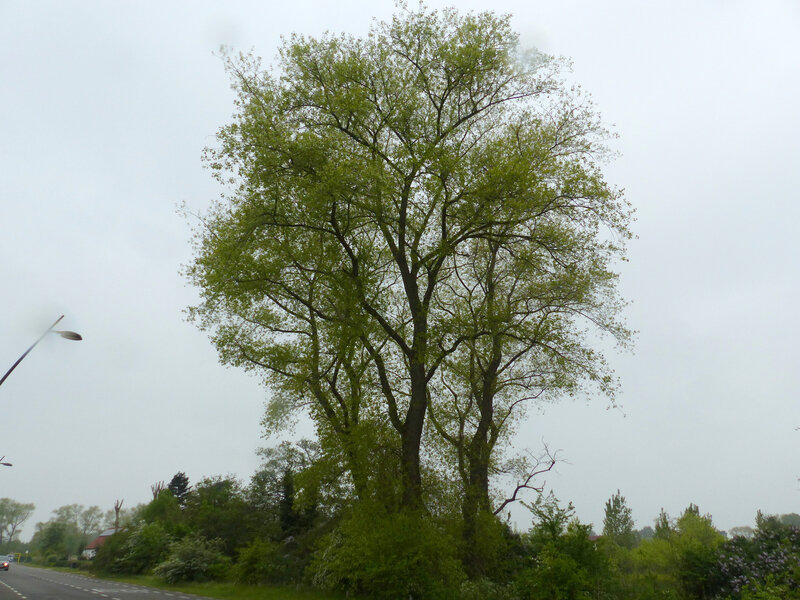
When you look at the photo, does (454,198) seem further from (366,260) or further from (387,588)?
(387,588)

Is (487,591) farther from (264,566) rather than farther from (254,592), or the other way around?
(264,566)

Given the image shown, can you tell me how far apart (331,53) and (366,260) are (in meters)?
6.61

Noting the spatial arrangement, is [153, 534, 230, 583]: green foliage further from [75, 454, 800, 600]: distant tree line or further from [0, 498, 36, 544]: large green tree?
[0, 498, 36, 544]: large green tree

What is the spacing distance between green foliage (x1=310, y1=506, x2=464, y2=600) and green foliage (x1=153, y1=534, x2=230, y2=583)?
19.5 meters

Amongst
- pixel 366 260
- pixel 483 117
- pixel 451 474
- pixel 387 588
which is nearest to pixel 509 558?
pixel 451 474

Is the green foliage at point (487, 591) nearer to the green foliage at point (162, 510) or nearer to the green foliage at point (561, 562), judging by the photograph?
the green foliage at point (561, 562)

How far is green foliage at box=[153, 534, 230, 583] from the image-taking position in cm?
3325

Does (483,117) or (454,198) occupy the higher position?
(483,117)

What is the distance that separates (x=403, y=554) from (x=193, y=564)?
22.6 m

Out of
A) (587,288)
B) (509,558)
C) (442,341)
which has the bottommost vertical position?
(509,558)

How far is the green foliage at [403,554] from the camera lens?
15898 millimetres

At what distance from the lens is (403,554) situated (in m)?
16.0

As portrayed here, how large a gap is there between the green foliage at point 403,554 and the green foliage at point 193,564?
19470 mm

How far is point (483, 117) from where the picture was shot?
66.1 feet
